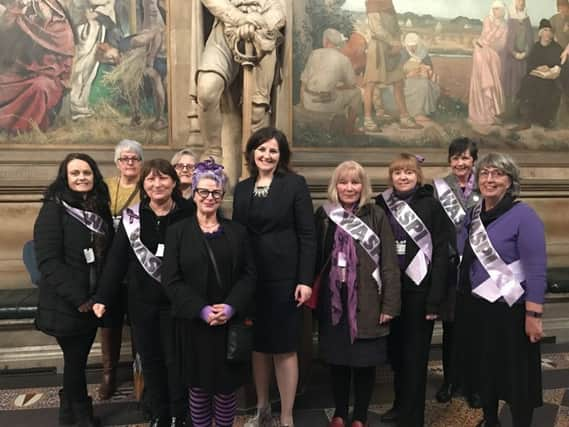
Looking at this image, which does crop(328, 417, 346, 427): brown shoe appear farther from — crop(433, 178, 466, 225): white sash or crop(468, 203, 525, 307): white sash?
crop(433, 178, 466, 225): white sash

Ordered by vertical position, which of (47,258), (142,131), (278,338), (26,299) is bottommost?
(26,299)

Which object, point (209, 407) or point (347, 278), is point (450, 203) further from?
point (209, 407)

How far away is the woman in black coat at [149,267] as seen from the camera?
2471 millimetres

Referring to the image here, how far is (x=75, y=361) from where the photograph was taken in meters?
2.72

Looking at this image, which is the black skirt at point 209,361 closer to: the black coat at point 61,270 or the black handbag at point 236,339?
the black handbag at point 236,339

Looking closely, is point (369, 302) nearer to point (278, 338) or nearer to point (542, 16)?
point (278, 338)

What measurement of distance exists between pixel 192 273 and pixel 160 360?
637mm

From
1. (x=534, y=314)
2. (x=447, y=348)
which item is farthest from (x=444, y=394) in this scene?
(x=534, y=314)

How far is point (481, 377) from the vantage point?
2.48 m

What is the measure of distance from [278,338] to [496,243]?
1.19m

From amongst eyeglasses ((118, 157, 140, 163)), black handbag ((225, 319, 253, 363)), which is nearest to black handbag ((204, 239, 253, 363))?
black handbag ((225, 319, 253, 363))

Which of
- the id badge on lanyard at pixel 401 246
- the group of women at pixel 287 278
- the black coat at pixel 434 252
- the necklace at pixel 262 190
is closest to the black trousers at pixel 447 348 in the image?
the group of women at pixel 287 278

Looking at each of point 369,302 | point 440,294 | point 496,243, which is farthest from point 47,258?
point 496,243

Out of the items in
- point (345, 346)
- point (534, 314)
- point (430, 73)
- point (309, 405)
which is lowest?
point (309, 405)
